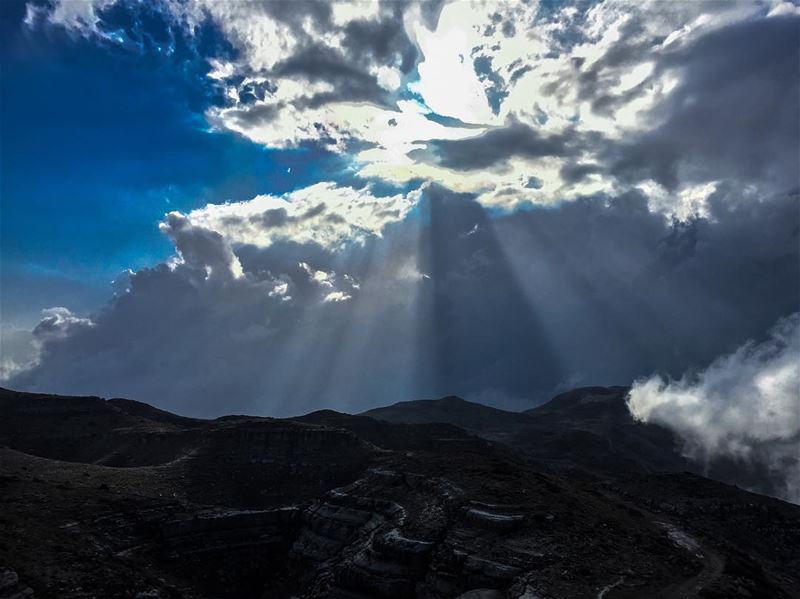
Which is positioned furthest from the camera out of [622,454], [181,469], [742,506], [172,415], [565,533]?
[622,454]

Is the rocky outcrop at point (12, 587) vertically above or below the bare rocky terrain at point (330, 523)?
below

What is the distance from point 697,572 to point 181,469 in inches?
2247

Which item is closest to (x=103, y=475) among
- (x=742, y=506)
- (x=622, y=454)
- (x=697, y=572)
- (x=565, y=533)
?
(x=565, y=533)

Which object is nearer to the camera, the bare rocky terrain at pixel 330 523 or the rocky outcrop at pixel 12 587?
the rocky outcrop at pixel 12 587

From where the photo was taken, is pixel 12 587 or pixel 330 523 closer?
pixel 12 587

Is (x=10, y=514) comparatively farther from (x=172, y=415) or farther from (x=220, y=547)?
Result: (x=172, y=415)

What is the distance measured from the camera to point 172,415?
109 m

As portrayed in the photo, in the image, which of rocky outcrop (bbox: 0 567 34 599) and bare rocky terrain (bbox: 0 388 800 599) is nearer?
rocky outcrop (bbox: 0 567 34 599)

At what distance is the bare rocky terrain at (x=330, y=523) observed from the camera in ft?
131

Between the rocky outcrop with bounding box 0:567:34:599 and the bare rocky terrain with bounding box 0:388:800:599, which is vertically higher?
the bare rocky terrain with bounding box 0:388:800:599

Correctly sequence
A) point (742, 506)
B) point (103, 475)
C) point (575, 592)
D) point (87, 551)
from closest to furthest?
point (575, 592), point (87, 551), point (103, 475), point (742, 506)

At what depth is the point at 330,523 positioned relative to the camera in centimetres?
5756

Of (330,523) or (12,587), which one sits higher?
(330,523)

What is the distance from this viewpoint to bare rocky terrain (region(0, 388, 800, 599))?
3994 cm
